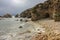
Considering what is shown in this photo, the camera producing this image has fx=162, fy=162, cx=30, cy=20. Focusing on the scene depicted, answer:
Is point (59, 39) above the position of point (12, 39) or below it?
above

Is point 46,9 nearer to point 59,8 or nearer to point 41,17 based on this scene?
point 41,17

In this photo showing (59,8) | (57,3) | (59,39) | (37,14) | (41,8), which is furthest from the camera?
(41,8)

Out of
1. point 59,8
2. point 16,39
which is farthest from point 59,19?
point 16,39

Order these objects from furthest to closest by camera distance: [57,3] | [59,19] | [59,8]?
[57,3]
[59,8]
[59,19]

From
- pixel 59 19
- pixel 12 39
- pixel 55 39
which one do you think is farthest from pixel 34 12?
pixel 55 39

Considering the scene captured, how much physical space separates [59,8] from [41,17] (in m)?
22.5

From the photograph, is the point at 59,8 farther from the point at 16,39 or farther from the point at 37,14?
the point at 16,39

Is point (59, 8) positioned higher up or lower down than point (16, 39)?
higher up

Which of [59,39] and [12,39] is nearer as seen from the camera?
[59,39]

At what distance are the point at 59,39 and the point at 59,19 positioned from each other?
87.1 ft

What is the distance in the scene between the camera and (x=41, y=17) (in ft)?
227

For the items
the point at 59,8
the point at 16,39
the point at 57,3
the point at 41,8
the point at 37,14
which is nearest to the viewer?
the point at 16,39

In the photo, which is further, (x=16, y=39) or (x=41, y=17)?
(x=41, y=17)

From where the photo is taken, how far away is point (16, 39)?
79.3ft
